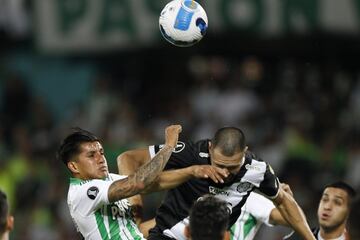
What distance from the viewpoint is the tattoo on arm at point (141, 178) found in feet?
26.4

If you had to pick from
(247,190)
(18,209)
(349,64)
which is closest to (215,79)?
(349,64)

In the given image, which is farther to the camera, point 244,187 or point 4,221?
point 244,187

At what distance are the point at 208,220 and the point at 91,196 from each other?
139 centimetres

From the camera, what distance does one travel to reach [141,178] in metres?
8.05

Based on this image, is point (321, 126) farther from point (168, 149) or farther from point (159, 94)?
point (168, 149)

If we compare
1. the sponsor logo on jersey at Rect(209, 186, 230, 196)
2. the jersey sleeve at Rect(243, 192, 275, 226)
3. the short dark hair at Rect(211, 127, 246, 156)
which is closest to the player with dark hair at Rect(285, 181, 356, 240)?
the jersey sleeve at Rect(243, 192, 275, 226)

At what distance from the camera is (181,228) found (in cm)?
859

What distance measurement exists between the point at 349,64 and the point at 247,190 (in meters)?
7.74

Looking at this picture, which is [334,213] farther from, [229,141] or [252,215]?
[229,141]

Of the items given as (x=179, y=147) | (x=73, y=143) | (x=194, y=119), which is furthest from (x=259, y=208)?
(x=194, y=119)

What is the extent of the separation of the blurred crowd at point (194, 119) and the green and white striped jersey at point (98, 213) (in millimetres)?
4385

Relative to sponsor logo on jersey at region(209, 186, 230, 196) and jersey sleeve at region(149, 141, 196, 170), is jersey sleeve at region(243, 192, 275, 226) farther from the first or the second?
jersey sleeve at region(149, 141, 196, 170)

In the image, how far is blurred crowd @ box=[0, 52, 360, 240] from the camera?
13.6m

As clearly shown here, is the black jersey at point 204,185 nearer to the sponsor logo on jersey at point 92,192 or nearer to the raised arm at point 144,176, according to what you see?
the raised arm at point 144,176
